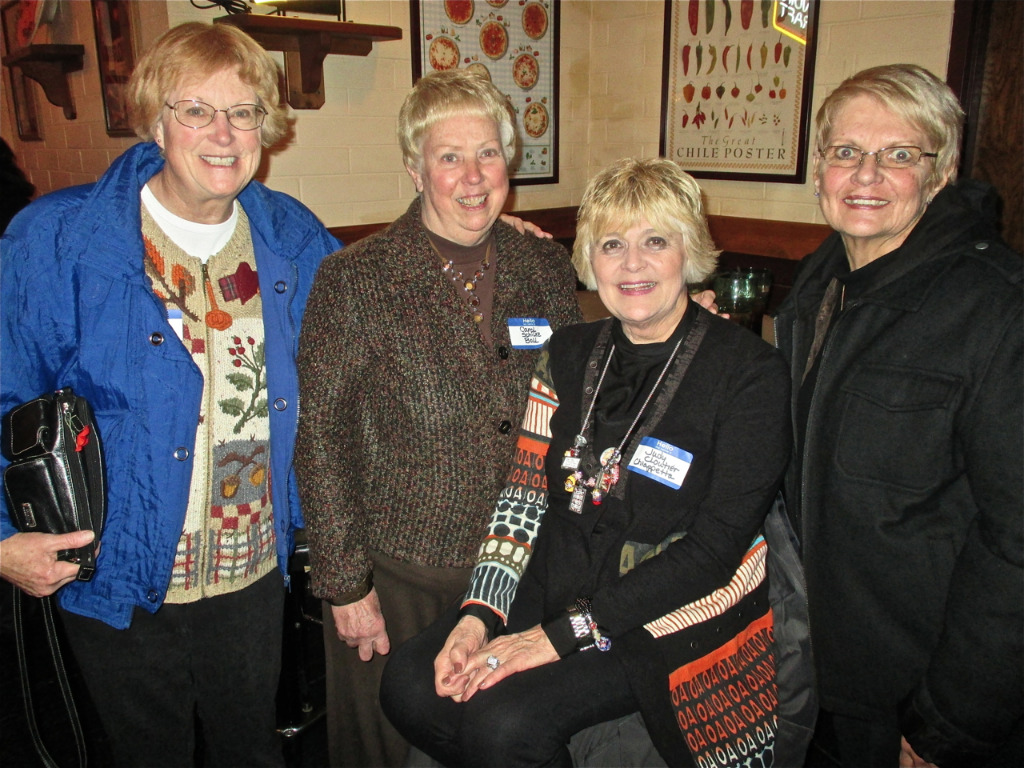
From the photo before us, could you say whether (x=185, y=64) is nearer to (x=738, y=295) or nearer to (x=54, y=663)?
(x=54, y=663)

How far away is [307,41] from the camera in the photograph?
293 centimetres

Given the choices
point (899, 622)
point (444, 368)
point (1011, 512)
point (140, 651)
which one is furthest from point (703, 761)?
point (140, 651)

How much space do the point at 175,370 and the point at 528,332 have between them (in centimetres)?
78

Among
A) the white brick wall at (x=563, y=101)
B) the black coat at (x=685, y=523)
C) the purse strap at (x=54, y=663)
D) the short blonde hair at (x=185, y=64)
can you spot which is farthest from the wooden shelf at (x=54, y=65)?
the black coat at (x=685, y=523)

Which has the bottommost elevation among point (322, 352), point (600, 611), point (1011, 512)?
point (600, 611)

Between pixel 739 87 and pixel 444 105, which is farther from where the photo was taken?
pixel 739 87

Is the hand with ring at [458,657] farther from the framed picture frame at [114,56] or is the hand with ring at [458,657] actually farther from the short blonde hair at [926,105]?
the framed picture frame at [114,56]

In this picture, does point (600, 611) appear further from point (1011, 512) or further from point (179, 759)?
point (179, 759)

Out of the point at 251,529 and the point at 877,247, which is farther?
the point at 251,529

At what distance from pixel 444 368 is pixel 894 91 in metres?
1.03

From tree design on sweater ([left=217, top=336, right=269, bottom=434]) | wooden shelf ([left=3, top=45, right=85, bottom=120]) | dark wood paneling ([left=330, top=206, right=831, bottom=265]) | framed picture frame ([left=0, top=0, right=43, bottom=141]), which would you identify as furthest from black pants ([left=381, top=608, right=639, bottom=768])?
framed picture frame ([left=0, top=0, right=43, bottom=141])

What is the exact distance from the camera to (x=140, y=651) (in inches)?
60.7

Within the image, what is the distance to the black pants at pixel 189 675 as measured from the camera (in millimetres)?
1537

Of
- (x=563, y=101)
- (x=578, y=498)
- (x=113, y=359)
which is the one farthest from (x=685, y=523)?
(x=563, y=101)
